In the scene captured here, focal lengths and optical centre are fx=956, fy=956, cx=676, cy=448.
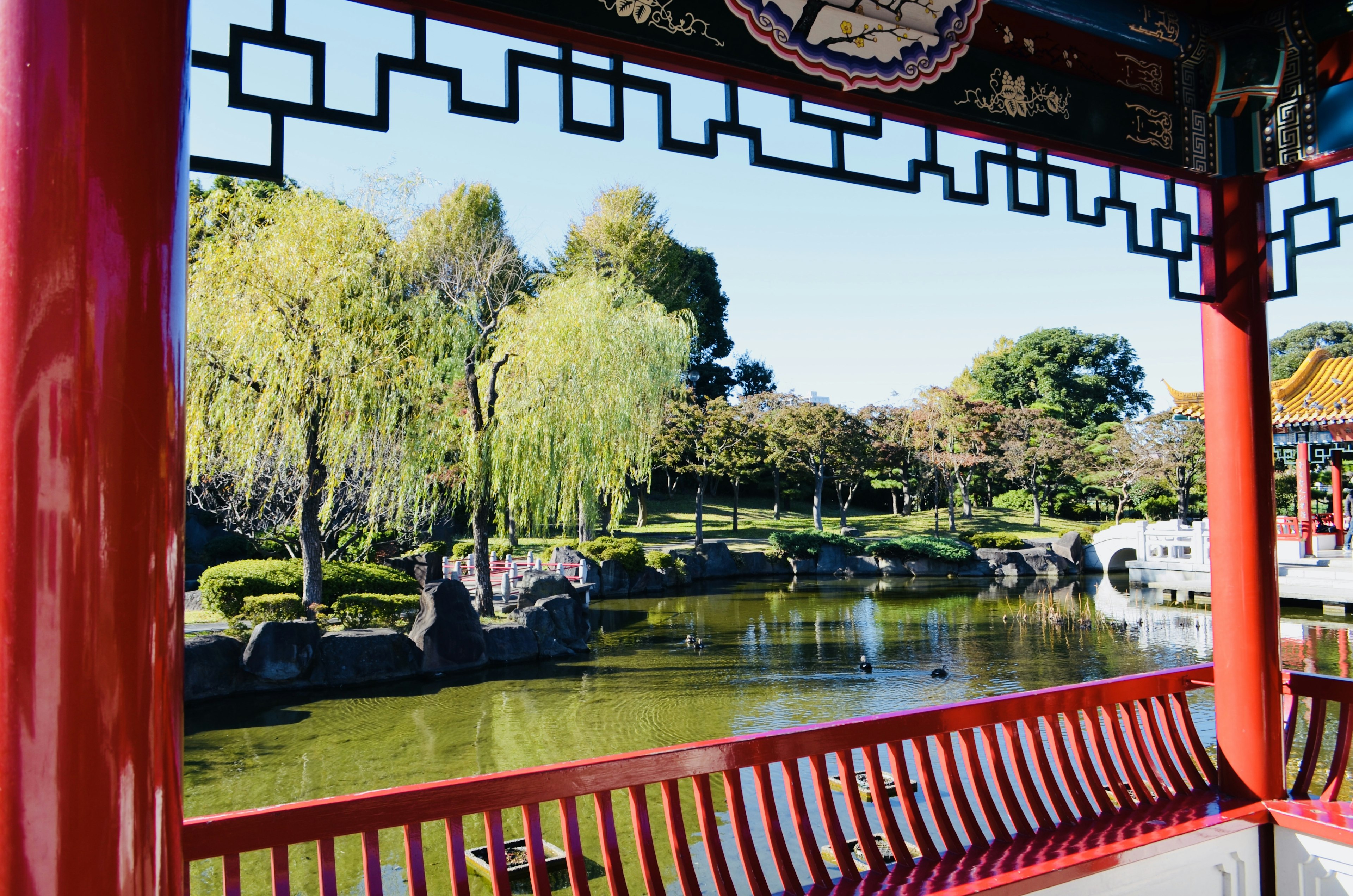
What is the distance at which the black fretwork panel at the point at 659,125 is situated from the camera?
1647 mm

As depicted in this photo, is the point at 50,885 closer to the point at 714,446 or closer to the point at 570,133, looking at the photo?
the point at 570,133

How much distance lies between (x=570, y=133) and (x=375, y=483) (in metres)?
9.18

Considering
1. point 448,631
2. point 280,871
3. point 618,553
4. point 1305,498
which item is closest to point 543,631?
point 448,631

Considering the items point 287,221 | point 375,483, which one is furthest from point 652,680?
point 287,221

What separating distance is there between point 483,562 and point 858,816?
10131mm

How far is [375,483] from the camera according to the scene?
10516mm

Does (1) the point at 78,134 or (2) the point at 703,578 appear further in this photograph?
(2) the point at 703,578

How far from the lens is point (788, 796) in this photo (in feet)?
8.40

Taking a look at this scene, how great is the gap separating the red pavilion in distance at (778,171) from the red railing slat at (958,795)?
15 mm

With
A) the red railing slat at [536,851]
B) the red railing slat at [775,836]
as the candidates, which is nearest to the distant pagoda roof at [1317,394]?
the red railing slat at [775,836]

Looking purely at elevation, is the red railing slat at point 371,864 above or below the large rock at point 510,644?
above

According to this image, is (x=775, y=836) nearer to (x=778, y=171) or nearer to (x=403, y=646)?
(x=778, y=171)

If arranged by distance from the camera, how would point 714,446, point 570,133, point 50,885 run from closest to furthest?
point 50,885 → point 570,133 → point 714,446

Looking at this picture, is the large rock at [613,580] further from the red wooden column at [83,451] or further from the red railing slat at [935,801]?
the red wooden column at [83,451]
